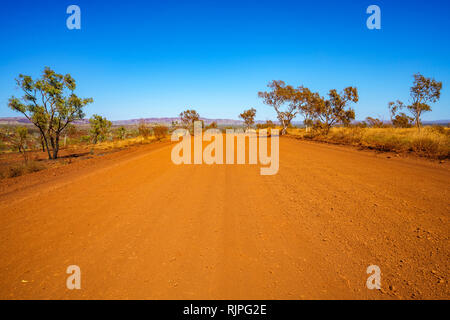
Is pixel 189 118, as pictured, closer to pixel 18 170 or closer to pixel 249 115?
pixel 249 115

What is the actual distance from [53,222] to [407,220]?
19.0 ft

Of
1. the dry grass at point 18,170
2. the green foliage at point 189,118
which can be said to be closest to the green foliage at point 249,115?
the green foliage at point 189,118

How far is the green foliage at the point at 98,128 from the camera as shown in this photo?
111 ft

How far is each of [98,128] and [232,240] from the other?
1520 inches

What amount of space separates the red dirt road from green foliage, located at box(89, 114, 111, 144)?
33.5 meters

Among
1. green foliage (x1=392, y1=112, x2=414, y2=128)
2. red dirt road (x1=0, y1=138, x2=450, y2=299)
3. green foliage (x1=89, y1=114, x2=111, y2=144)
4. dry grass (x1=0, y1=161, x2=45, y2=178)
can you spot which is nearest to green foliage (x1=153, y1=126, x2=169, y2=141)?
green foliage (x1=89, y1=114, x2=111, y2=144)

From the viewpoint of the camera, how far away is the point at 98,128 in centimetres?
3422

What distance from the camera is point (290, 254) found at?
2510 millimetres

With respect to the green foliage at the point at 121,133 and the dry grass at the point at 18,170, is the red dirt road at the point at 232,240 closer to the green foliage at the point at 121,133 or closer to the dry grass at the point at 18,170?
the dry grass at the point at 18,170

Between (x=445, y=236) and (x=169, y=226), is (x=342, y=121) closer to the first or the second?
(x=445, y=236)

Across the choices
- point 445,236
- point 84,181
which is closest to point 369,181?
point 445,236

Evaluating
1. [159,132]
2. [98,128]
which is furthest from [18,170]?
[98,128]

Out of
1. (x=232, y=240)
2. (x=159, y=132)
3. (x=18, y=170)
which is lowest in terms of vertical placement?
(x=232, y=240)
